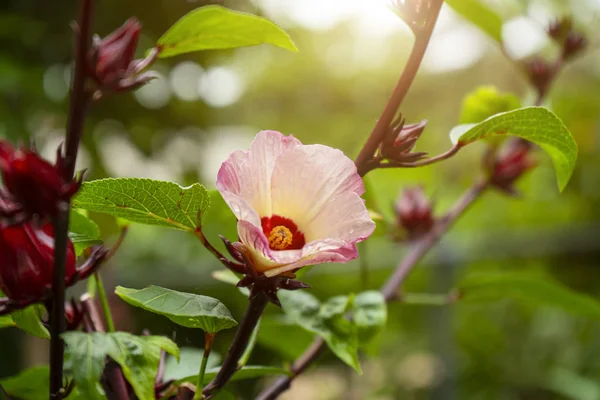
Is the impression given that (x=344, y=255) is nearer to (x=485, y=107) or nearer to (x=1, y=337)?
(x=485, y=107)

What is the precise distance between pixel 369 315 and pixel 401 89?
14cm

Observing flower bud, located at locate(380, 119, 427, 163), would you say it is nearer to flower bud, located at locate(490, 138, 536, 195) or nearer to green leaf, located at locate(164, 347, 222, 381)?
green leaf, located at locate(164, 347, 222, 381)

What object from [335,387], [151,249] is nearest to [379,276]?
[335,387]

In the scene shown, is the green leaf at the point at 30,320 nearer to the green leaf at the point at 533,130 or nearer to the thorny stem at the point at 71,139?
the thorny stem at the point at 71,139

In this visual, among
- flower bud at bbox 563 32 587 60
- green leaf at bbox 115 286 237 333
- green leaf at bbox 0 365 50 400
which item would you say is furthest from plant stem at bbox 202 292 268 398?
flower bud at bbox 563 32 587 60

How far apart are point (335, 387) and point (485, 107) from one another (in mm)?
1597

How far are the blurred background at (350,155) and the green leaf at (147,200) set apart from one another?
0.08 metres

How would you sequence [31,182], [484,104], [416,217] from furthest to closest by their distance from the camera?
[416,217] → [484,104] → [31,182]

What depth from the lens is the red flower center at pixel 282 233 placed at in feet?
0.75

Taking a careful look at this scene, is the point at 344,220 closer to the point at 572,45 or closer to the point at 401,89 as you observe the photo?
the point at 401,89

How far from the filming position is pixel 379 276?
1.93m

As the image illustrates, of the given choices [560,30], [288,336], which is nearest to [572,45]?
[560,30]

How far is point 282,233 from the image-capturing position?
23 cm

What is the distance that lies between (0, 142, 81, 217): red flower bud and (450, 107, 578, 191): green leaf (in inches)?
5.5
